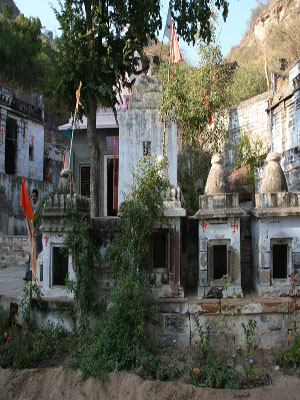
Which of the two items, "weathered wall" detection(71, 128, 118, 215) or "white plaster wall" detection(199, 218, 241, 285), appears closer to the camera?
"white plaster wall" detection(199, 218, 241, 285)

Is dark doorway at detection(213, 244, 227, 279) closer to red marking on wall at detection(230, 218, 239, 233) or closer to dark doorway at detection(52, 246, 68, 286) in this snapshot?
red marking on wall at detection(230, 218, 239, 233)

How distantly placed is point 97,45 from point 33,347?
7824mm

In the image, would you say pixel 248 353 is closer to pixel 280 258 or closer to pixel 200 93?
pixel 280 258

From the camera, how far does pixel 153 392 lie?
5898mm

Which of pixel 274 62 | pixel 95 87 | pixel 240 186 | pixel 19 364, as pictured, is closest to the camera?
pixel 19 364

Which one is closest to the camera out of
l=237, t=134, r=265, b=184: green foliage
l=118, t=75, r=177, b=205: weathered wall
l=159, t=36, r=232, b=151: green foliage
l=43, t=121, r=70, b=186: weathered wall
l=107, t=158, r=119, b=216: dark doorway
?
l=118, t=75, r=177, b=205: weathered wall

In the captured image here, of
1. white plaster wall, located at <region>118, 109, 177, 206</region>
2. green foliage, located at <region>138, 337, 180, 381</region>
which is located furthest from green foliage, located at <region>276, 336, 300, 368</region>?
white plaster wall, located at <region>118, 109, 177, 206</region>

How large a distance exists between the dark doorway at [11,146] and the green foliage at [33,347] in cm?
1407

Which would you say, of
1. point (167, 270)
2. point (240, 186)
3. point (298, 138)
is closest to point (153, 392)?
point (167, 270)

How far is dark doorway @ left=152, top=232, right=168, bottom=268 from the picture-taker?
300 inches

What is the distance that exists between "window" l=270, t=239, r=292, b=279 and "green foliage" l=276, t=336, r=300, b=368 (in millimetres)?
1388

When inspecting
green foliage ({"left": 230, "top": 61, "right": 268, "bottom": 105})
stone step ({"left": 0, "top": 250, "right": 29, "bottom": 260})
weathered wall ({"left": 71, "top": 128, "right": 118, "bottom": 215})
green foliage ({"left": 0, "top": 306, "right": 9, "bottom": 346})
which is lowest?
green foliage ({"left": 0, "top": 306, "right": 9, "bottom": 346})

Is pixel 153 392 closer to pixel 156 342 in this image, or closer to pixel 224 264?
pixel 156 342

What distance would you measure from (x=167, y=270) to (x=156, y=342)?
144 centimetres
